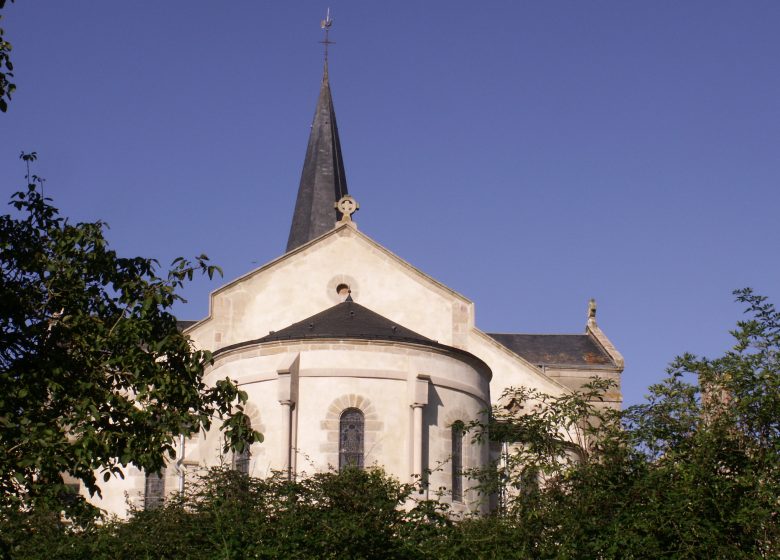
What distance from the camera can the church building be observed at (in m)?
28.8

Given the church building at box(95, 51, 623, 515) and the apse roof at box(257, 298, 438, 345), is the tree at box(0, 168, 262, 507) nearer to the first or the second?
the church building at box(95, 51, 623, 515)

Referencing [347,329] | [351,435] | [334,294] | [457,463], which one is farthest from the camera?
[334,294]

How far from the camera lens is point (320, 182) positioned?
53438 mm

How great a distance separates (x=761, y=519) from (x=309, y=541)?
22.8 ft

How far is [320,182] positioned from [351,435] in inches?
1019

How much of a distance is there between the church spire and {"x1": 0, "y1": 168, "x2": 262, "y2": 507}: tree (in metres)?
33.6

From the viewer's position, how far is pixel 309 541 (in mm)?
18812

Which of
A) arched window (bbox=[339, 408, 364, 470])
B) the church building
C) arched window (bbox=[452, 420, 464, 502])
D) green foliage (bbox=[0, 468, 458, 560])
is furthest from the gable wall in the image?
green foliage (bbox=[0, 468, 458, 560])

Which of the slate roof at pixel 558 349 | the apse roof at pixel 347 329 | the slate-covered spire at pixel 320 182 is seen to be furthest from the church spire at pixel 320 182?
the apse roof at pixel 347 329

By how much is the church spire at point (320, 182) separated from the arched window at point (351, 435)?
21.9 metres

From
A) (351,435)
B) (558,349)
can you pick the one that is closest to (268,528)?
(351,435)

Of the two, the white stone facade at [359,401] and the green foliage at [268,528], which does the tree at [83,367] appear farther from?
the white stone facade at [359,401]

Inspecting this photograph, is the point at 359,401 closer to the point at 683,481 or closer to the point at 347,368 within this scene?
the point at 347,368

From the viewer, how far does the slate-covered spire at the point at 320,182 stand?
169 feet
